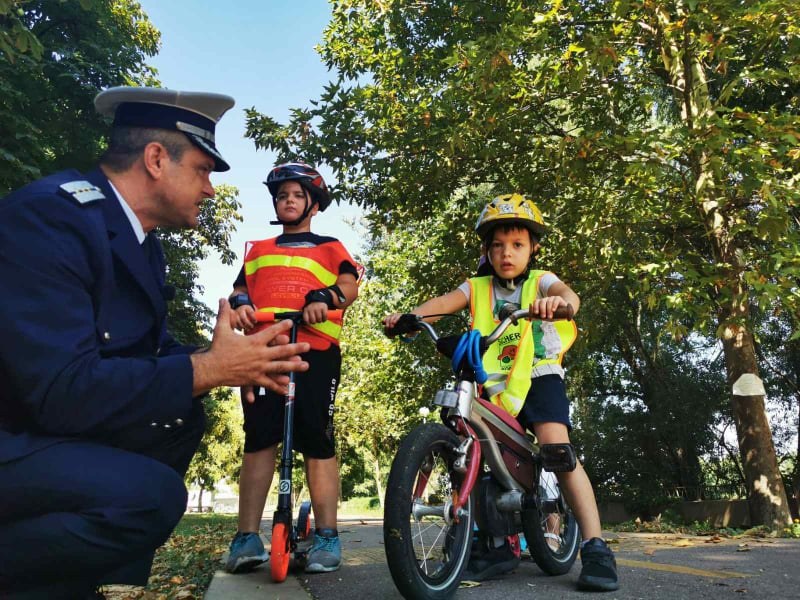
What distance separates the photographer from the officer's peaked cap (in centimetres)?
224

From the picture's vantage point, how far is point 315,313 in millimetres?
3785

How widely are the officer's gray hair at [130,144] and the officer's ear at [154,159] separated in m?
0.01

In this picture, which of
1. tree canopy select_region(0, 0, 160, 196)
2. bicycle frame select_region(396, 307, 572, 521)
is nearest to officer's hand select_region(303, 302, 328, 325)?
bicycle frame select_region(396, 307, 572, 521)

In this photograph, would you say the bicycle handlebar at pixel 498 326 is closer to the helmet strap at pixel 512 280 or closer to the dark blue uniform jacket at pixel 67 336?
the helmet strap at pixel 512 280

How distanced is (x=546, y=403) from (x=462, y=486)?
2.68 ft

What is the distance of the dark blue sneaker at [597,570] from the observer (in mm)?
3273

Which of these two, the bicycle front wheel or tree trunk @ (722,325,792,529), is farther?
tree trunk @ (722,325,792,529)

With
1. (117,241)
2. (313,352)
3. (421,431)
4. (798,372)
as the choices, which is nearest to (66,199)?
(117,241)

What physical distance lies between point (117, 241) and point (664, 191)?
32.9ft

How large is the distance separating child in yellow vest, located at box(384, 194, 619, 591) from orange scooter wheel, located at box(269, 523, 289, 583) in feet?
2.96

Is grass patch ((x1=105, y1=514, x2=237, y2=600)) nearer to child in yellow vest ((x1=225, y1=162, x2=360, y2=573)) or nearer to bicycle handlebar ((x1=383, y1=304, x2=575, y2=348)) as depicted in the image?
child in yellow vest ((x1=225, y1=162, x2=360, y2=573))

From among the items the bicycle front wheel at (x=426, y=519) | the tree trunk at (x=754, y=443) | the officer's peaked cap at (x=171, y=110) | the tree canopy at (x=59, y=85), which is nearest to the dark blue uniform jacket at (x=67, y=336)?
the officer's peaked cap at (x=171, y=110)

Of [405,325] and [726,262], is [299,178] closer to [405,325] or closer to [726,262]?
[405,325]

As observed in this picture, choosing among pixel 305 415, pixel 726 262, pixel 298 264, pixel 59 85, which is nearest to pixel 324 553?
pixel 305 415
